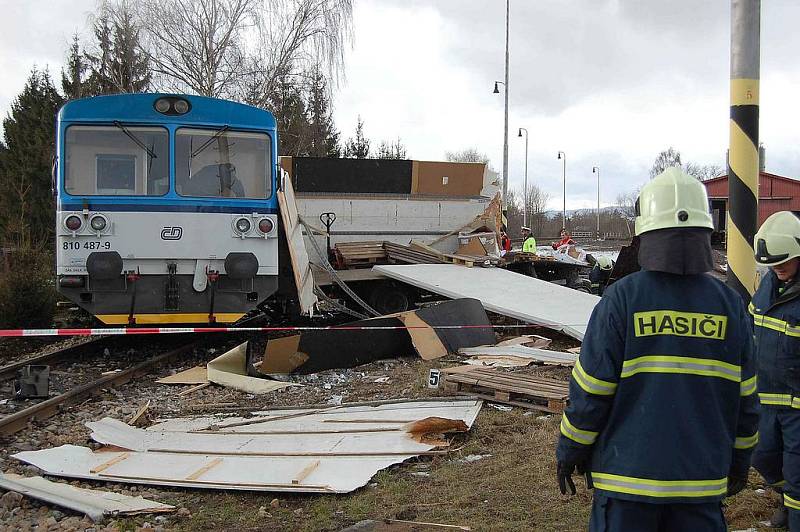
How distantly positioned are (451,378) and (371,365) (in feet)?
6.87

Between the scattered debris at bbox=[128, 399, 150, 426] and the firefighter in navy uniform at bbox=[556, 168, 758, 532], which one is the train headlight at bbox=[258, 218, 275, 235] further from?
the firefighter in navy uniform at bbox=[556, 168, 758, 532]

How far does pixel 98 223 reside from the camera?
8.73m

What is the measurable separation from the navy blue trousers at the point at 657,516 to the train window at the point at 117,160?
7969 millimetres

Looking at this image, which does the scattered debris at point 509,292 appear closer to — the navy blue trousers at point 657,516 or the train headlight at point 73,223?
the train headlight at point 73,223

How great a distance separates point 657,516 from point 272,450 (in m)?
3.28

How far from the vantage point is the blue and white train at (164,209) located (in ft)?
28.6

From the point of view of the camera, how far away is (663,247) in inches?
92.4

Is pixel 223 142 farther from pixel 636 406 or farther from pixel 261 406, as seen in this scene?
pixel 636 406

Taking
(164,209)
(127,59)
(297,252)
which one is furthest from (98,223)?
(127,59)

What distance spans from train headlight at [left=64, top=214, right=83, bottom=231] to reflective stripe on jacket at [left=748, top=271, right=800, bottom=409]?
767 centimetres

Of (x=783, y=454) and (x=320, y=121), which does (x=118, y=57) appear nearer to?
(x=320, y=121)

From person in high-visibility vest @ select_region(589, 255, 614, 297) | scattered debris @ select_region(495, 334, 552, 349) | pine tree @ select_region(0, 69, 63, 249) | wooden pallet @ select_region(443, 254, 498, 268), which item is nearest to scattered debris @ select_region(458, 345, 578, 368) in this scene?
scattered debris @ select_region(495, 334, 552, 349)

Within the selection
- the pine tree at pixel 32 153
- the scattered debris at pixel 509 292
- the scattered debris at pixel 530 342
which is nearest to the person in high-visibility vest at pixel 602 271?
the scattered debris at pixel 509 292

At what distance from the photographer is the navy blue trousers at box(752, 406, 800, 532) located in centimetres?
320
